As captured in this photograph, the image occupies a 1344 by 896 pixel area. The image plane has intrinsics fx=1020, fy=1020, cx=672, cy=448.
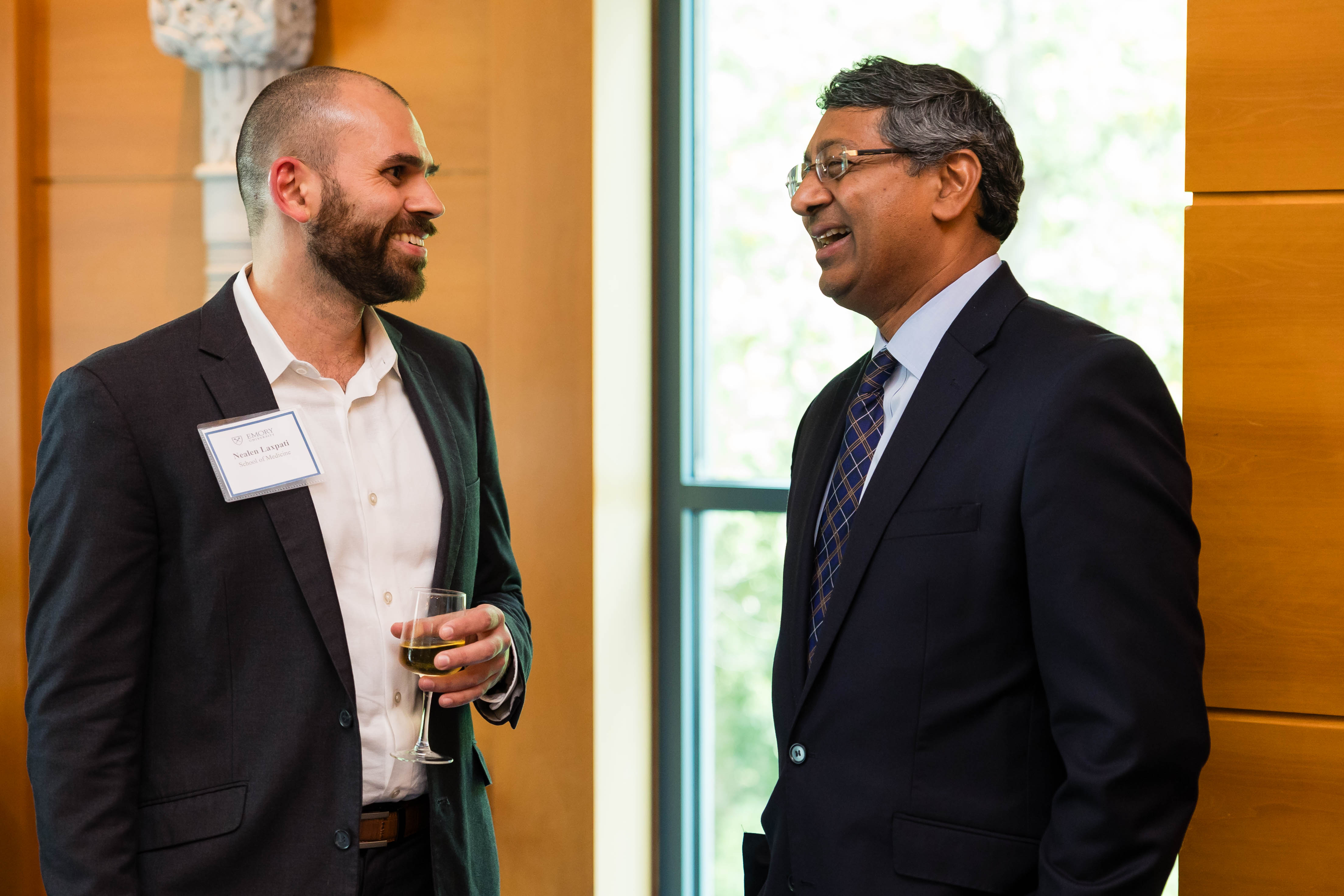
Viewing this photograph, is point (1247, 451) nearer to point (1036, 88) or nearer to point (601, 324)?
point (1036, 88)

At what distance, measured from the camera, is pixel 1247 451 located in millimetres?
1730

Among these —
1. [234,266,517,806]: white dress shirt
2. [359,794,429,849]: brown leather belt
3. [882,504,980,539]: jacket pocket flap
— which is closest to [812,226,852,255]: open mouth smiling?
[882,504,980,539]: jacket pocket flap

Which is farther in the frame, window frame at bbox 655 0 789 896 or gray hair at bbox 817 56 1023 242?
window frame at bbox 655 0 789 896

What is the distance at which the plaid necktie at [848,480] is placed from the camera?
1.65m

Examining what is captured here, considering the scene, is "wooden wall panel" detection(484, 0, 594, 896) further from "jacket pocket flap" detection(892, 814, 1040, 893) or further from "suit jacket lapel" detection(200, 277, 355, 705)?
"jacket pocket flap" detection(892, 814, 1040, 893)

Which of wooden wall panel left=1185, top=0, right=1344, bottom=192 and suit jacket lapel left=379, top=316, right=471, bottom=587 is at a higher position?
wooden wall panel left=1185, top=0, right=1344, bottom=192

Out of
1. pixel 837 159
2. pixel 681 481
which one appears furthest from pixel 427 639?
pixel 681 481

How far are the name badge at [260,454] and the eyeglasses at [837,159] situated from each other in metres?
0.98

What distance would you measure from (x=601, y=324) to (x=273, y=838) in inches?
63.0

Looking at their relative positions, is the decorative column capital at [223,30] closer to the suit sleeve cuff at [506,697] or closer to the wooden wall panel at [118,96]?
the wooden wall panel at [118,96]

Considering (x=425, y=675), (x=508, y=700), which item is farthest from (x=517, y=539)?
(x=425, y=675)

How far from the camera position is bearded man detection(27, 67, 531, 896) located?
4.94 ft

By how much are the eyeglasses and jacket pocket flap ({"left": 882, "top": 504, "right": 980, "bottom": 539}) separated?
618 millimetres

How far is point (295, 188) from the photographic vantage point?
5.93 feet
